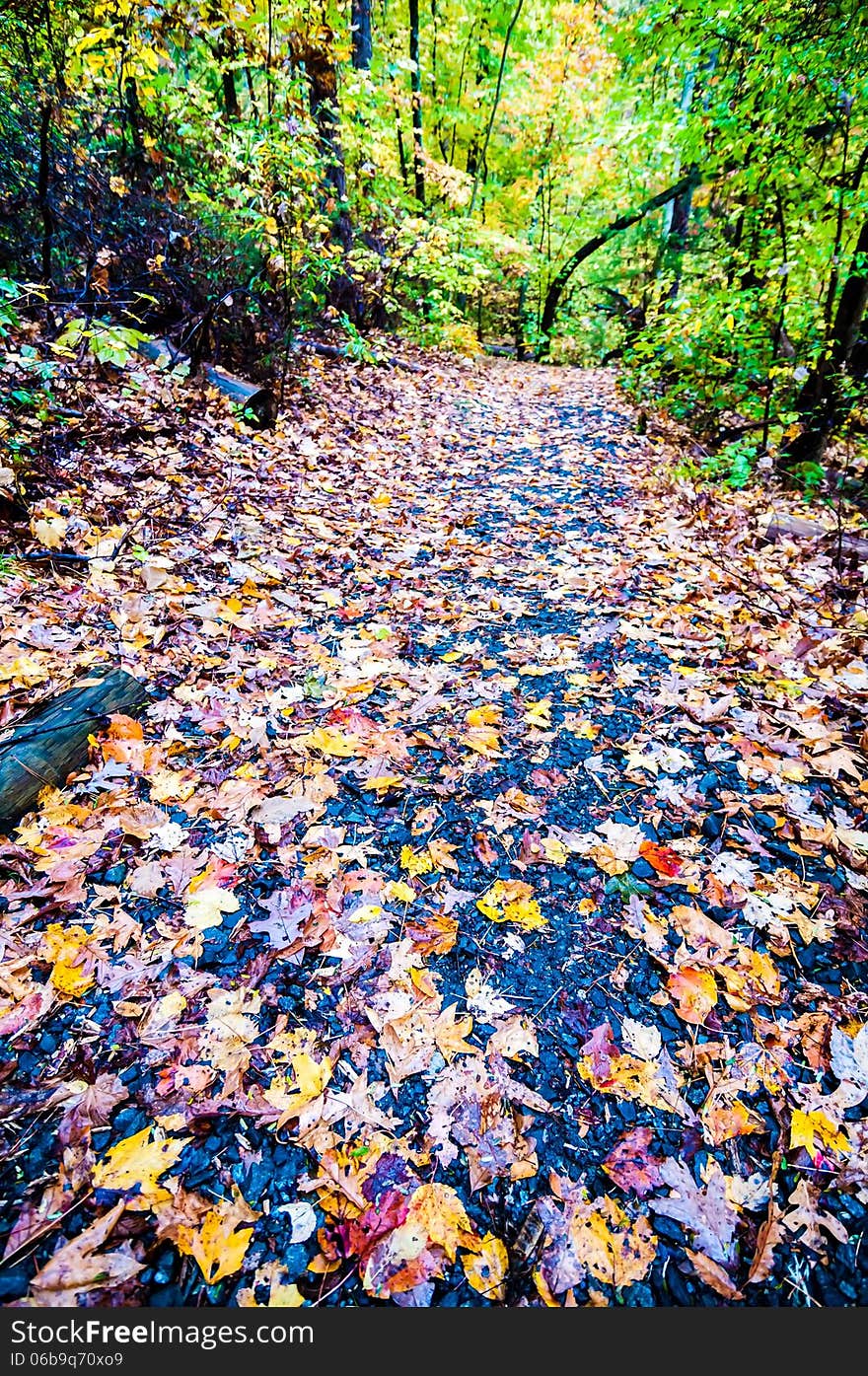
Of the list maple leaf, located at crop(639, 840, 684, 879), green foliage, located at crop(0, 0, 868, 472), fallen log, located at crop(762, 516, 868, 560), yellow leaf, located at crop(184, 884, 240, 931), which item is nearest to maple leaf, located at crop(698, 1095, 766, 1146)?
maple leaf, located at crop(639, 840, 684, 879)

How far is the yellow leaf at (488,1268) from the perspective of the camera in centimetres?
144

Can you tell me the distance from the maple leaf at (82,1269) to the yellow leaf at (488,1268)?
0.77m

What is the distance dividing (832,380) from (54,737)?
7.23 meters

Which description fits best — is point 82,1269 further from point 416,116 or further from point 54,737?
point 416,116

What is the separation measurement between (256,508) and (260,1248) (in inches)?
175

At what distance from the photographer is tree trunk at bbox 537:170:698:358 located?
37.6 ft

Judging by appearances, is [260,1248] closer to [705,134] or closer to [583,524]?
[583,524]

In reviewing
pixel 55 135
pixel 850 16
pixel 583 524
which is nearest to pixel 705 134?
pixel 850 16

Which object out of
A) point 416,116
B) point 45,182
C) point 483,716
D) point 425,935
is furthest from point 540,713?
point 416,116

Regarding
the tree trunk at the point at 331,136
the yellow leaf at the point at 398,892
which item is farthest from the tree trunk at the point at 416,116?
the yellow leaf at the point at 398,892

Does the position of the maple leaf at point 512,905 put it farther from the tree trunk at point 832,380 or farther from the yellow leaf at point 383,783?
the tree trunk at point 832,380

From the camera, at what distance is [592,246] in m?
14.7

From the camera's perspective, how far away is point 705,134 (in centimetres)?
642

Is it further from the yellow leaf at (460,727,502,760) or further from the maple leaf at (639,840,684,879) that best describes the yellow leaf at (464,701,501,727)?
the maple leaf at (639,840,684,879)
